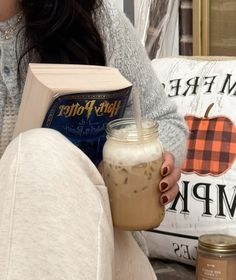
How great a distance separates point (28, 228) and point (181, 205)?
0.69 meters

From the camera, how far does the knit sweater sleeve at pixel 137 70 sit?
1.03 m

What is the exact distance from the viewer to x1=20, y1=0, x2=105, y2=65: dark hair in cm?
98

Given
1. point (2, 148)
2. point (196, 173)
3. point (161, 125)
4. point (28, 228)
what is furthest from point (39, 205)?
point (196, 173)

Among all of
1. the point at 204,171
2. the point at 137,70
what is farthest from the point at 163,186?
the point at 204,171

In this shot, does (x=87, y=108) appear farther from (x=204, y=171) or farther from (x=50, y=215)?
(x=204, y=171)

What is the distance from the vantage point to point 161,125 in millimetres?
1029

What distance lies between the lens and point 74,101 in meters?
0.76

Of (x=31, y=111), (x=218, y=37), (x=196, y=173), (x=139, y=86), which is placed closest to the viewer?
(x=31, y=111)

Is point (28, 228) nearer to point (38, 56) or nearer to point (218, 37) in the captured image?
point (38, 56)

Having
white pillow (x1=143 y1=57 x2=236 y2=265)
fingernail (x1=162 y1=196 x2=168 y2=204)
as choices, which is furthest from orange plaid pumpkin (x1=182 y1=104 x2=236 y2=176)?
fingernail (x1=162 y1=196 x2=168 y2=204)

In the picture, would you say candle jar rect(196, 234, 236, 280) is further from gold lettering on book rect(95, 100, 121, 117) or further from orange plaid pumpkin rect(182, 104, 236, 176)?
gold lettering on book rect(95, 100, 121, 117)

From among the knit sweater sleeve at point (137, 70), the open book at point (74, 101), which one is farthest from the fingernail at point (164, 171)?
the knit sweater sleeve at point (137, 70)

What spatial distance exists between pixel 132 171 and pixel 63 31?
353 millimetres

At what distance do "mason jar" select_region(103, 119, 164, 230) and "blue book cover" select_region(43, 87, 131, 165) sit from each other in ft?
0.09
